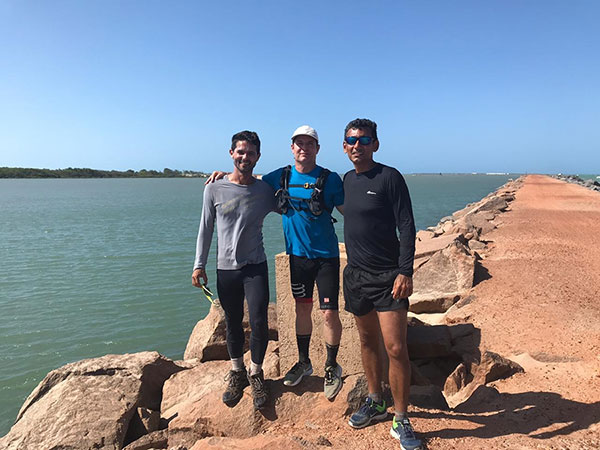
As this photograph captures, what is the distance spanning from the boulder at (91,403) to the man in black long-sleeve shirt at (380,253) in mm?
2617

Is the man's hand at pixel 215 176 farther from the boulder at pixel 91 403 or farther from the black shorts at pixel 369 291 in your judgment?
the boulder at pixel 91 403

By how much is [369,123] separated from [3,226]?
32.8m

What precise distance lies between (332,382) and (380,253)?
4.57 ft

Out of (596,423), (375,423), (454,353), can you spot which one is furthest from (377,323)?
(454,353)

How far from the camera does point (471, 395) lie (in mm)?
4559

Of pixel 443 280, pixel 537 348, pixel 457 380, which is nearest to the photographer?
pixel 457 380

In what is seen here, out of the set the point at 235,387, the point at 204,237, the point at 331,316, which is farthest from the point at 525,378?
the point at 204,237

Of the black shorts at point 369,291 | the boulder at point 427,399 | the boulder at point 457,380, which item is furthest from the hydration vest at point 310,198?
the boulder at point 457,380

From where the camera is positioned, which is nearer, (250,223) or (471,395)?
(250,223)

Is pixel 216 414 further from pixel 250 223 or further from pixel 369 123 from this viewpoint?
pixel 369 123

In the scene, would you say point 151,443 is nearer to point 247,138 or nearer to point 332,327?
point 332,327

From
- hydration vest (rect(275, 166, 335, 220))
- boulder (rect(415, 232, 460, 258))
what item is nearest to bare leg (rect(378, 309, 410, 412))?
hydration vest (rect(275, 166, 335, 220))

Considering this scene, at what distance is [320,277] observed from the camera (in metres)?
3.77

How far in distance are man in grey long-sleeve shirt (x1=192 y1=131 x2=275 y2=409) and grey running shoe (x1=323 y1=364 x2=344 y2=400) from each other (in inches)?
22.8
